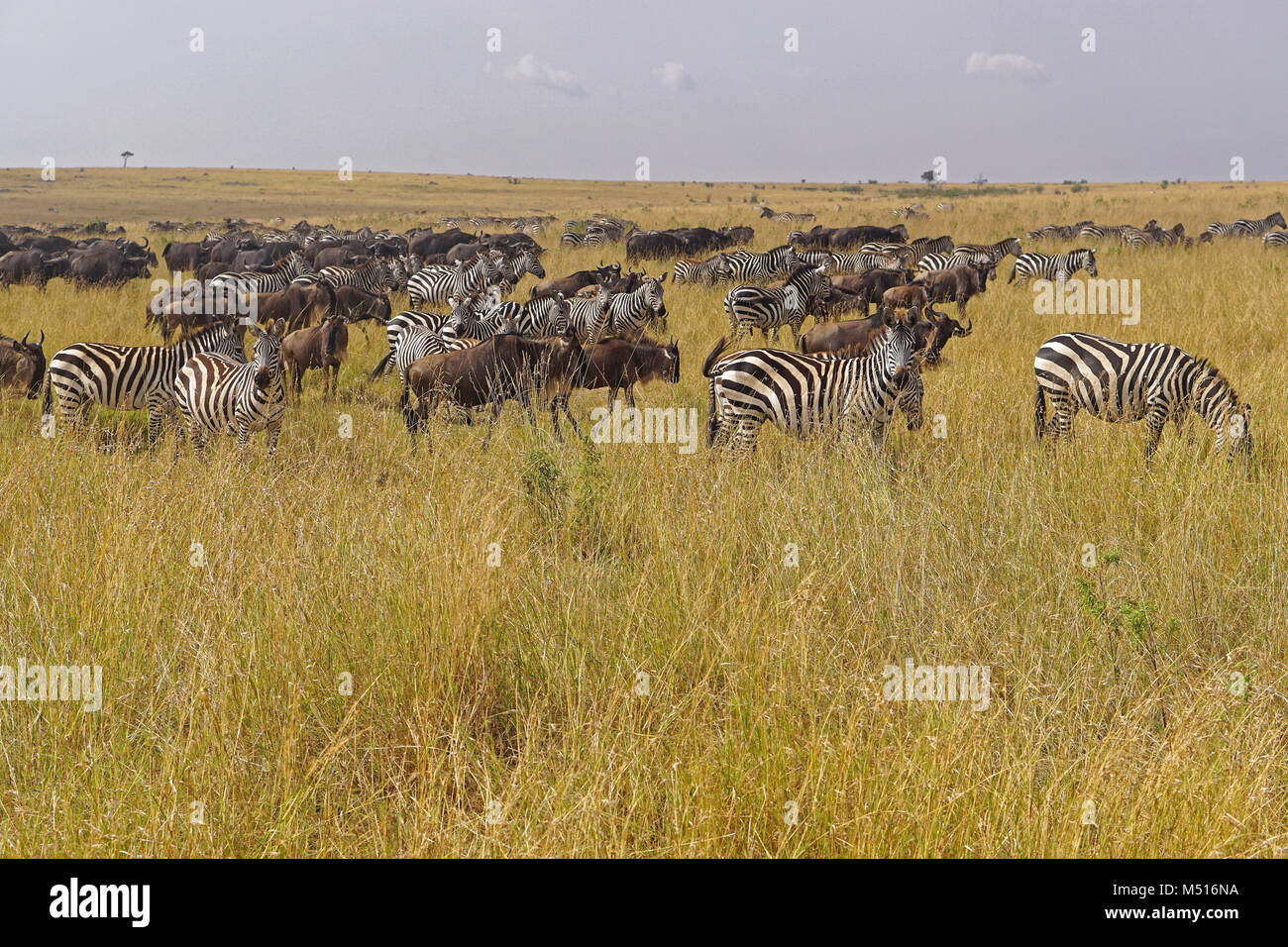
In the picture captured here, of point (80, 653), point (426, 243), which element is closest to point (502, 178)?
point (426, 243)

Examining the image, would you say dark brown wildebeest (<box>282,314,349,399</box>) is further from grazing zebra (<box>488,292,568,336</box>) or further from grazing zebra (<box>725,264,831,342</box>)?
grazing zebra (<box>725,264,831,342</box>)

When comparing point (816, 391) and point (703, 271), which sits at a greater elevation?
point (703, 271)

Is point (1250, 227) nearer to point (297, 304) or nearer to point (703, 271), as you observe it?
point (703, 271)

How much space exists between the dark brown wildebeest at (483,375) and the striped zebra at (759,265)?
13.4 metres

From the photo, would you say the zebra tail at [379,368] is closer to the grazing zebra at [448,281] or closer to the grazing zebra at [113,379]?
the grazing zebra at [113,379]

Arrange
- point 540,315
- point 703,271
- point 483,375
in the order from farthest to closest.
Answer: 1. point 703,271
2. point 540,315
3. point 483,375

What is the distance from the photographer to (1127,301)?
1509cm

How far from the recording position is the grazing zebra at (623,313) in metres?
13.0

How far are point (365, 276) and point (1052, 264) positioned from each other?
15620 mm

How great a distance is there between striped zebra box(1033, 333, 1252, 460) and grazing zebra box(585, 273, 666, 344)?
244 inches

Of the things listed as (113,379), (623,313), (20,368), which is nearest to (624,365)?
(623,313)

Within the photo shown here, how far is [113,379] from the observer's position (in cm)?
901
